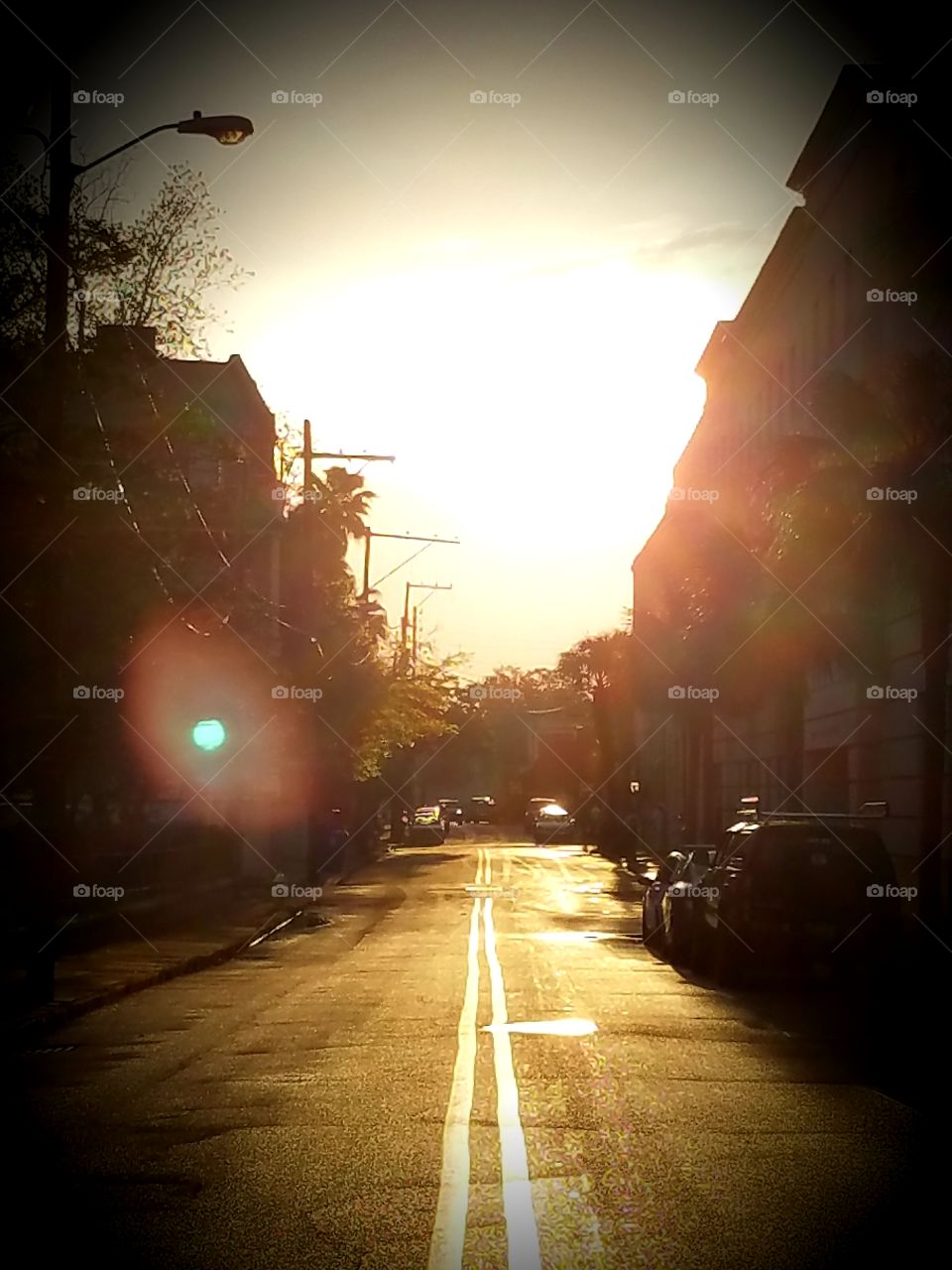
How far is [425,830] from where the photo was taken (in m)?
81.8

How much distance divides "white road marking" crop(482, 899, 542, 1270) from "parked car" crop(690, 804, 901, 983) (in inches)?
176

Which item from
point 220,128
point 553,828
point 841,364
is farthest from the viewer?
point 553,828

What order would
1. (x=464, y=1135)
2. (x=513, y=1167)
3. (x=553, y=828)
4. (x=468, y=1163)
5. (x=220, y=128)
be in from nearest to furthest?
(x=513, y=1167) < (x=468, y=1163) < (x=464, y=1135) < (x=220, y=128) < (x=553, y=828)

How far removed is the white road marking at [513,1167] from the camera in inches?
278

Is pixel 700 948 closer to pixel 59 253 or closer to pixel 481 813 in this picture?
pixel 59 253

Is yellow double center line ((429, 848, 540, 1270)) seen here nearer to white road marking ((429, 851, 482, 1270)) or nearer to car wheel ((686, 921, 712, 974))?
white road marking ((429, 851, 482, 1270))

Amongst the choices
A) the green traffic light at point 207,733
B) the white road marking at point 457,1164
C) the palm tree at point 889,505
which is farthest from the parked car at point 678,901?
the white road marking at point 457,1164

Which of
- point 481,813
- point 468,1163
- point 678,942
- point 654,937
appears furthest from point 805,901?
point 481,813

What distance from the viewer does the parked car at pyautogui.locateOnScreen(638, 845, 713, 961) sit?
878 inches

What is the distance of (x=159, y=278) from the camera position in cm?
2538

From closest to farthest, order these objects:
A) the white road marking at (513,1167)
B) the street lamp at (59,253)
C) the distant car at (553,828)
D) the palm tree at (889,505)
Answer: the white road marking at (513,1167) → the street lamp at (59,253) → the palm tree at (889,505) → the distant car at (553,828)

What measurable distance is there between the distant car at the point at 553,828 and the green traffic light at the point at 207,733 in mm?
63986

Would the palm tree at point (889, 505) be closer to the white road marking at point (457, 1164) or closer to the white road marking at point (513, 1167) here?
the white road marking at point (457, 1164)

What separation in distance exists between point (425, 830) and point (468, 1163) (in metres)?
73.1
